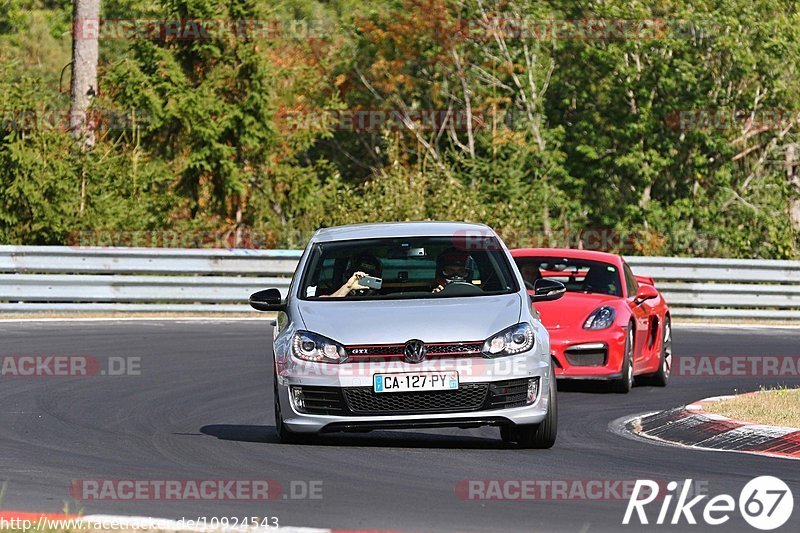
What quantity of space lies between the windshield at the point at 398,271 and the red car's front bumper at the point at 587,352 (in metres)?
3.35

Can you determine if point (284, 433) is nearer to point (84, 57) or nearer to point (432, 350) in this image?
point (432, 350)

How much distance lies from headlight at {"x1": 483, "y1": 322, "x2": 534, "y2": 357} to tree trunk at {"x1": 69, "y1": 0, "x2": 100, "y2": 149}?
20505mm

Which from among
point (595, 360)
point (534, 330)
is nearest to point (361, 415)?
point (534, 330)

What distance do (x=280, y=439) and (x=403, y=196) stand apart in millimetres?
17041

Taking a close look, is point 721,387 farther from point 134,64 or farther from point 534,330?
point 134,64

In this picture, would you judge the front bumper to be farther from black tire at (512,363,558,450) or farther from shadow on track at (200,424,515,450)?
shadow on track at (200,424,515,450)

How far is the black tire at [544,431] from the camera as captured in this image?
1027cm

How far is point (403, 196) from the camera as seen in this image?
27562 millimetres

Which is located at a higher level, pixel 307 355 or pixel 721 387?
pixel 307 355

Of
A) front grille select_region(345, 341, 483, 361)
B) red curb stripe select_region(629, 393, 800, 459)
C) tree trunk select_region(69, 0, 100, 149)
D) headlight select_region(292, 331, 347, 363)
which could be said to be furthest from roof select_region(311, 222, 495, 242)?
tree trunk select_region(69, 0, 100, 149)

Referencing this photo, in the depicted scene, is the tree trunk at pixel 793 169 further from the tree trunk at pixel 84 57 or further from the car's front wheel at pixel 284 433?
the car's front wheel at pixel 284 433

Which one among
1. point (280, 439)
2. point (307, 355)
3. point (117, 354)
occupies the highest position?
point (307, 355)

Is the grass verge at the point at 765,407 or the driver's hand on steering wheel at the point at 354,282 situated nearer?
the driver's hand on steering wheel at the point at 354,282

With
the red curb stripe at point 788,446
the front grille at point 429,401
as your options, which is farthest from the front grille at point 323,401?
the red curb stripe at point 788,446
